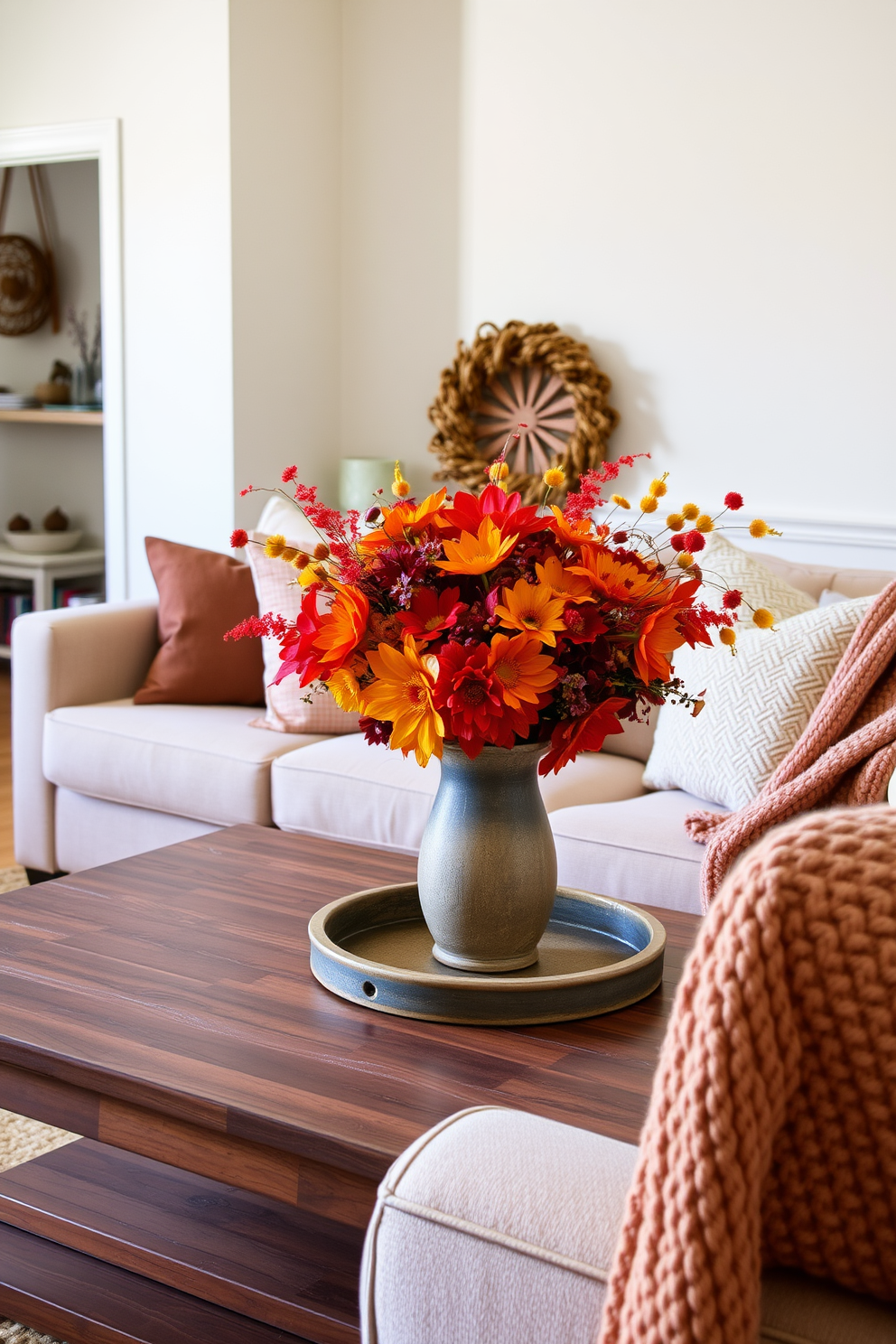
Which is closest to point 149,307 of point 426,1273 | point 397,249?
point 397,249

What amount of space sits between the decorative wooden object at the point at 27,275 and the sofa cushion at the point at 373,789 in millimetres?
4123

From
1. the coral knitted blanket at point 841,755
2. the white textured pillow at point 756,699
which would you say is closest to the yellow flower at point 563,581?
the coral knitted blanket at point 841,755

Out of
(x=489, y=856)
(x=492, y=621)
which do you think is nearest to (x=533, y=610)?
(x=492, y=621)

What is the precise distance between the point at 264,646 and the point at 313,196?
223 cm

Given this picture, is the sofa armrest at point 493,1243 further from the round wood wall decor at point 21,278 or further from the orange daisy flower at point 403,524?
the round wood wall decor at point 21,278

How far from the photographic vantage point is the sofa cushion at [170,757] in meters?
2.65

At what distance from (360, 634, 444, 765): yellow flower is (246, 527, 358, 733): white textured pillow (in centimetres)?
148

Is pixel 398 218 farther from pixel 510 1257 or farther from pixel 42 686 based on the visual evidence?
pixel 510 1257

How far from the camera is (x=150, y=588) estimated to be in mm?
4551

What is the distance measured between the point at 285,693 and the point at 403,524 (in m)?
1.54

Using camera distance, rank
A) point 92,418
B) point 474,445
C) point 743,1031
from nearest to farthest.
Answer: point 743,1031, point 474,445, point 92,418

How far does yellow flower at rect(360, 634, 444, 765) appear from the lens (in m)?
1.27

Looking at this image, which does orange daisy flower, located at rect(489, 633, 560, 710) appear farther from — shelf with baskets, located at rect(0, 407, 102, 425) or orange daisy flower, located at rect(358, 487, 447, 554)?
shelf with baskets, located at rect(0, 407, 102, 425)

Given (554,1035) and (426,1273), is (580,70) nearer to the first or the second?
(554,1035)
